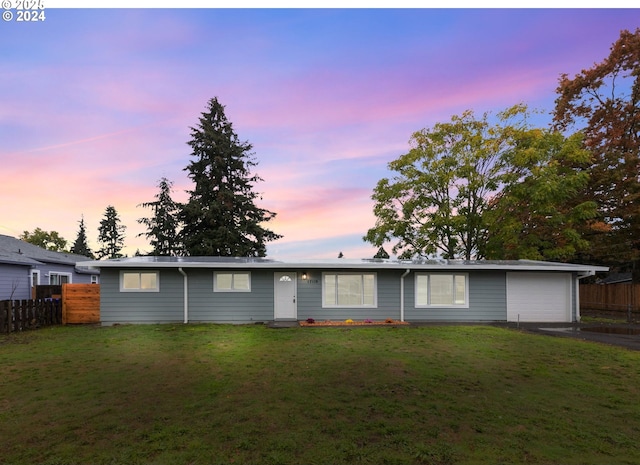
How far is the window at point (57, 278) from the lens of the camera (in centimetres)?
2172

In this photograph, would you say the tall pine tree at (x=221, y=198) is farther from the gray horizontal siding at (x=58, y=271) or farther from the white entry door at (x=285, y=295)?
the white entry door at (x=285, y=295)

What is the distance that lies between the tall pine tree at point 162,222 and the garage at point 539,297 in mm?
26759

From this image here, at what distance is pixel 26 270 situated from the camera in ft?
60.5

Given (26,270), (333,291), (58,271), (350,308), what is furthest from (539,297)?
(58,271)

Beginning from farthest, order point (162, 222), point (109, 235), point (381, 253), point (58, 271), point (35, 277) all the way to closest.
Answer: point (109, 235), point (162, 222), point (381, 253), point (58, 271), point (35, 277)

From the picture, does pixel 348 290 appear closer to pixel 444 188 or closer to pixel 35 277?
pixel 444 188

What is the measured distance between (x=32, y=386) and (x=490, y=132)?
24365 mm

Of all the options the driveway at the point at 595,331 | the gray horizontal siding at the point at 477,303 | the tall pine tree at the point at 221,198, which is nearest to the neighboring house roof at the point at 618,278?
the driveway at the point at 595,331

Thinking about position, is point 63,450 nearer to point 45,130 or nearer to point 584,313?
point 45,130

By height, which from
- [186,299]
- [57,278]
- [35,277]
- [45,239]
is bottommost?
[186,299]

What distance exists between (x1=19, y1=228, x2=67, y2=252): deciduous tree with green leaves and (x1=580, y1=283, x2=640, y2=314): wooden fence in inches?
2361

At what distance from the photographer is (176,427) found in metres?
4.23

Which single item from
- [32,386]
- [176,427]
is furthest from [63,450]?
[32,386]

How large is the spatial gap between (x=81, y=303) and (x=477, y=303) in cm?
1647
